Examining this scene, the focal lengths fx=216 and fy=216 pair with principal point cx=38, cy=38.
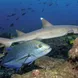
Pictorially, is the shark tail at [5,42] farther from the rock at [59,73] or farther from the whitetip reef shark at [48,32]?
the rock at [59,73]

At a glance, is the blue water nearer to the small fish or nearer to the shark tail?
the shark tail

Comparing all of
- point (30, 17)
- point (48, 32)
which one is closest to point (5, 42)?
point (48, 32)

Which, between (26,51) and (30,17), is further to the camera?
(30,17)

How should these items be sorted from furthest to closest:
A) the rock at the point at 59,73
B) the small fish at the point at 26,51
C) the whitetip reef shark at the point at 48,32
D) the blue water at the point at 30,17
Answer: the blue water at the point at 30,17 < the whitetip reef shark at the point at 48,32 < the rock at the point at 59,73 < the small fish at the point at 26,51

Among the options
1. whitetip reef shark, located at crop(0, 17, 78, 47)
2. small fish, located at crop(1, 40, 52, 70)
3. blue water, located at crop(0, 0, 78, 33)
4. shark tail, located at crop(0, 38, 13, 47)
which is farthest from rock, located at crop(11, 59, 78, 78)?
blue water, located at crop(0, 0, 78, 33)

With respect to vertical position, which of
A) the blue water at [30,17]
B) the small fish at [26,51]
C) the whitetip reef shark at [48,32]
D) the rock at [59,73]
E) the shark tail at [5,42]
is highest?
the small fish at [26,51]

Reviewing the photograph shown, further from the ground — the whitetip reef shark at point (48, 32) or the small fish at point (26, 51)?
the small fish at point (26, 51)

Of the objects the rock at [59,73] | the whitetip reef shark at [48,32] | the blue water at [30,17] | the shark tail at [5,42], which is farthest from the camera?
the blue water at [30,17]

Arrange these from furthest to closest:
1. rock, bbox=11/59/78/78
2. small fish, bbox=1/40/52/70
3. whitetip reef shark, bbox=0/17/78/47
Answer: whitetip reef shark, bbox=0/17/78/47, rock, bbox=11/59/78/78, small fish, bbox=1/40/52/70

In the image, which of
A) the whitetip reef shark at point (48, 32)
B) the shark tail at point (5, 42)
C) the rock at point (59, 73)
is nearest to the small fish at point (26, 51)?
the rock at point (59, 73)

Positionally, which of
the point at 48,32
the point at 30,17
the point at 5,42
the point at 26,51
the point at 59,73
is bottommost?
the point at 30,17

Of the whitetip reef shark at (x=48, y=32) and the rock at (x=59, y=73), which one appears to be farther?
the whitetip reef shark at (x=48, y=32)

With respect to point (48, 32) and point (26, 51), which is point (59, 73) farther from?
point (48, 32)

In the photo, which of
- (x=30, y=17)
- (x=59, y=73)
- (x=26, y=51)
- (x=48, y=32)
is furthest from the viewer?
(x=30, y=17)
